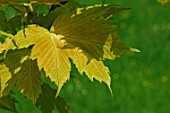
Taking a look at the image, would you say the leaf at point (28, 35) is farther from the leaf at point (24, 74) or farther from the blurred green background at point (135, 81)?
the blurred green background at point (135, 81)

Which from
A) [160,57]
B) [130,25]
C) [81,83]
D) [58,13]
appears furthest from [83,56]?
[130,25]

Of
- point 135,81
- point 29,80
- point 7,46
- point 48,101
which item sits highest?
point 7,46

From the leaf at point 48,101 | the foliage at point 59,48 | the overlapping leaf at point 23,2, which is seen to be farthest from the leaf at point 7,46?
the leaf at point 48,101

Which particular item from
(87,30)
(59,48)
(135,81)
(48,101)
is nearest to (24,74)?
(59,48)

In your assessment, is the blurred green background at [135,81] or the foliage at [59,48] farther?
the blurred green background at [135,81]

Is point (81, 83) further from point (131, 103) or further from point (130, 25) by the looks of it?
point (130, 25)

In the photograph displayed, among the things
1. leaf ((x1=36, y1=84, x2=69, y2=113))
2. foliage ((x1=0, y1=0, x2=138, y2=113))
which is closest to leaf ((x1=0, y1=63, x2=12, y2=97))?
foliage ((x1=0, y1=0, x2=138, y2=113))

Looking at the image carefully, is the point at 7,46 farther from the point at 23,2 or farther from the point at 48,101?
the point at 48,101
